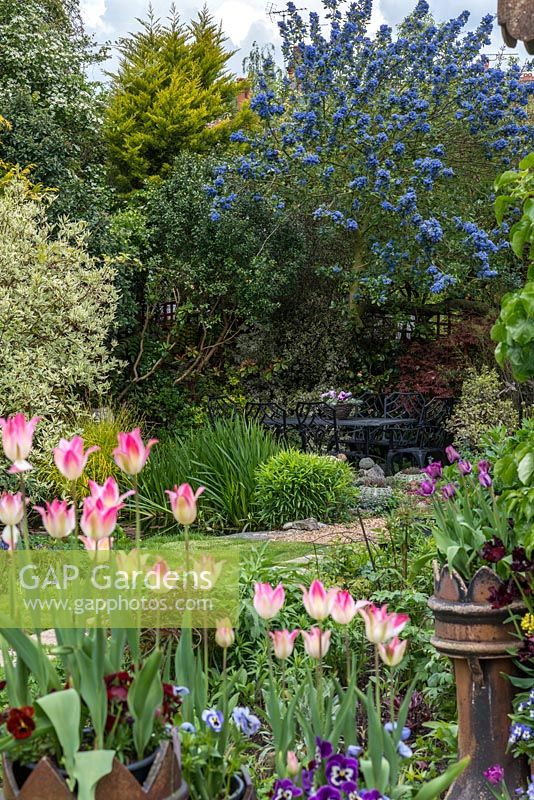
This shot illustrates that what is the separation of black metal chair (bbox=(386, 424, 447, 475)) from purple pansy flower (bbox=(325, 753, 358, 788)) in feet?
24.6

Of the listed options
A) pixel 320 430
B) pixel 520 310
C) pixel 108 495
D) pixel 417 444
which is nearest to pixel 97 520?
pixel 108 495

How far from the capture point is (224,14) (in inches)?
611

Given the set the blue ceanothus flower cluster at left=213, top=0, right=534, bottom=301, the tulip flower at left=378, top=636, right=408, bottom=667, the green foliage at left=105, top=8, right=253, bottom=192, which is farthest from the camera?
the green foliage at left=105, top=8, right=253, bottom=192

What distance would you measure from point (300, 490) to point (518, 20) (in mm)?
4897

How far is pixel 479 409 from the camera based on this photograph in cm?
912

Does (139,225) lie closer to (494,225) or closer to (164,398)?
(164,398)

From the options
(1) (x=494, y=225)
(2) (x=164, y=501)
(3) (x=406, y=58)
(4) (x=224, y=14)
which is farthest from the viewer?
(4) (x=224, y=14)

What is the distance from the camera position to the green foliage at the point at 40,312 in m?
7.05

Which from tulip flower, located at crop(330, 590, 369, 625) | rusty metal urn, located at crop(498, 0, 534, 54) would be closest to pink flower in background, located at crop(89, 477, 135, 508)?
tulip flower, located at crop(330, 590, 369, 625)

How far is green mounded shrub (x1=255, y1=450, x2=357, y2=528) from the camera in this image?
6809 millimetres

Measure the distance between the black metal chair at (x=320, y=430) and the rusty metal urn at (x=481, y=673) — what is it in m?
5.88

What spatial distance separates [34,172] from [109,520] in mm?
9721

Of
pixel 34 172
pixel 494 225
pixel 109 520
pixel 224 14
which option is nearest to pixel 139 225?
pixel 34 172

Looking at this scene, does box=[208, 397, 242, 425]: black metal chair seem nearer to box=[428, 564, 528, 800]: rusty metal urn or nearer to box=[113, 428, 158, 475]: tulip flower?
box=[428, 564, 528, 800]: rusty metal urn
